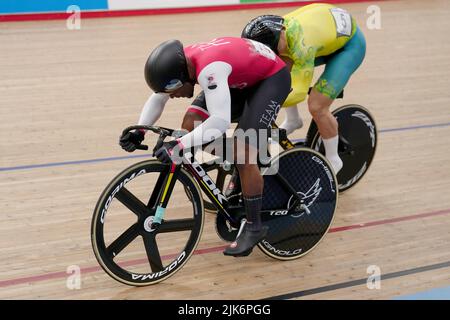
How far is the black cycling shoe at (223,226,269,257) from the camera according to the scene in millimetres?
3111

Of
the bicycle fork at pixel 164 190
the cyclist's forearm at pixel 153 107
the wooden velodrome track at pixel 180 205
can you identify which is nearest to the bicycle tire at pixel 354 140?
the wooden velodrome track at pixel 180 205

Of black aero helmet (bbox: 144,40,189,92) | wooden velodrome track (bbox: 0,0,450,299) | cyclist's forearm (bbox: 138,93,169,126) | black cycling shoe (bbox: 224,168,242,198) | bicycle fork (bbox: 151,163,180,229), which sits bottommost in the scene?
wooden velodrome track (bbox: 0,0,450,299)

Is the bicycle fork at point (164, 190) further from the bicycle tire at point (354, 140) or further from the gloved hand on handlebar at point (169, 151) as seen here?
the bicycle tire at point (354, 140)

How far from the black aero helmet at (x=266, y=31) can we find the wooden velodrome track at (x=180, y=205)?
1112 millimetres

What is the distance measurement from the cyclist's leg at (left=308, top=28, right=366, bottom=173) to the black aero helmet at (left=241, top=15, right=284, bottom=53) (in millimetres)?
409

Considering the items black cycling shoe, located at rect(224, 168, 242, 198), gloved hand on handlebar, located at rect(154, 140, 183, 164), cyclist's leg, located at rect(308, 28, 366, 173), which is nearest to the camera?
gloved hand on handlebar, located at rect(154, 140, 183, 164)

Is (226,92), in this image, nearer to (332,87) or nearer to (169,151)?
(169,151)

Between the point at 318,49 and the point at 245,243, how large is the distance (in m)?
1.27

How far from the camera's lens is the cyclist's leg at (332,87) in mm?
3783

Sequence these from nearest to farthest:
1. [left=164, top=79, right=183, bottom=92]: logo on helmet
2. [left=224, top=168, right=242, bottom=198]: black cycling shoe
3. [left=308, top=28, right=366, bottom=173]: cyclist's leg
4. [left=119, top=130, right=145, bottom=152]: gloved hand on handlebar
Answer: [left=164, top=79, right=183, bottom=92]: logo on helmet → [left=119, top=130, right=145, bottom=152]: gloved hand on handlebar → [left=224, top=168, right=242, bottom=198]: black cycling shoe → [left=308, top=28, right=366, bottom=173]: cyclist's leg

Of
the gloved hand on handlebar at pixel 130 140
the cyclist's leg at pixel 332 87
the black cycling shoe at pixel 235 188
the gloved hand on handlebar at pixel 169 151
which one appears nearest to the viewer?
the gloved hand on handlebar at pixel 169 151

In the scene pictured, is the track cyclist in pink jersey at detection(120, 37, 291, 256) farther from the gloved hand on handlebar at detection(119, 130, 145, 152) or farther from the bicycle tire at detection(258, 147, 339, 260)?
the bicycle tire at detection(258, 147, 339, 260)

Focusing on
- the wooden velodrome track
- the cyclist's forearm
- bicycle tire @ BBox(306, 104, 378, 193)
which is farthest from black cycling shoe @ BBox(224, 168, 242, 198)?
bicycle tire @ BBox(306, 104, 378, 193)
